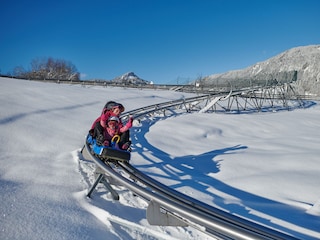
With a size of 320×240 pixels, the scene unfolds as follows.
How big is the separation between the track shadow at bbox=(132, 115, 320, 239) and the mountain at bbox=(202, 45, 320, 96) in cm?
1916

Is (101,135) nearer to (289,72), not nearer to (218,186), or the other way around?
(218,186)

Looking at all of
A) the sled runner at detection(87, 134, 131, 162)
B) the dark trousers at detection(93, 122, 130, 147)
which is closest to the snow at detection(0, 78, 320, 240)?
the sled runner at detection(87, 134, 131, 162)

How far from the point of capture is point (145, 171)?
16.2 feet

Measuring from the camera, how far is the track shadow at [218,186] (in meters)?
3.25

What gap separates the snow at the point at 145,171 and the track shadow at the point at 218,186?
0.05 feet

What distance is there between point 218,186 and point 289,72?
2690 centimetres

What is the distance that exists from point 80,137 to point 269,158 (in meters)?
5.11

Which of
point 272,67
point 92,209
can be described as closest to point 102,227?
point 92,209

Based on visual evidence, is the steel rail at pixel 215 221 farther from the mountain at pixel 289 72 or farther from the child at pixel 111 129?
the mountain at pixel 289 72

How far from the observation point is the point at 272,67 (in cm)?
7131

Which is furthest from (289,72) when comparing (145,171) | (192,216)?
(192,216)

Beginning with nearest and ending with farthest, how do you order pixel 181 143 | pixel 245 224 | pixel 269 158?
pixel 245 224
pixel 269 158
pixel 181 143

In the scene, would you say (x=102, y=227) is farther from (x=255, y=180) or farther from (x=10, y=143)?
(x=10, y=143)

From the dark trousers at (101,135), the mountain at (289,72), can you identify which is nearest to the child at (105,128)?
the dark trousers at (101,135)
